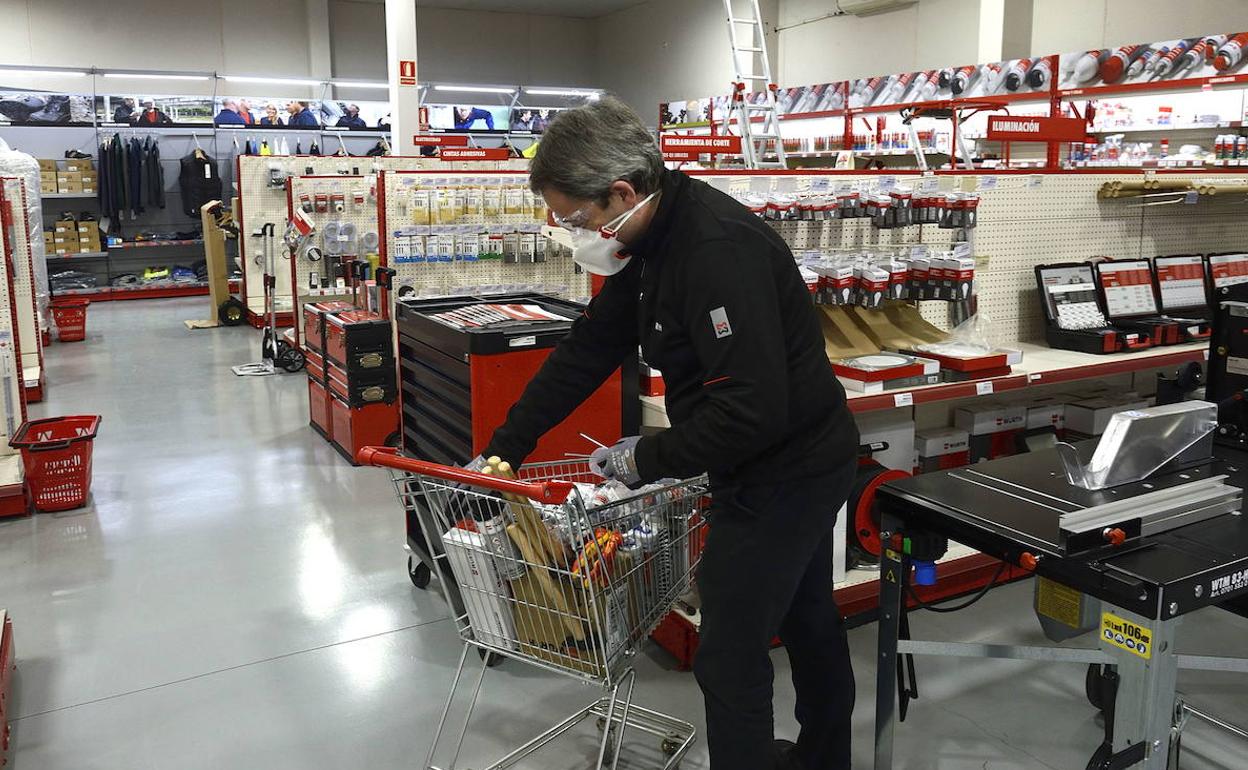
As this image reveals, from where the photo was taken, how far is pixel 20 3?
47.9 ft

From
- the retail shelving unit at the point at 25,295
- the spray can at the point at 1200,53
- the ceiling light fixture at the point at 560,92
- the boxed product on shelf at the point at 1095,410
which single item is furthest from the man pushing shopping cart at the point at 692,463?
the ceiling light fixture at the point at 560,92

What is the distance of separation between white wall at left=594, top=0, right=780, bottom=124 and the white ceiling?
32cm

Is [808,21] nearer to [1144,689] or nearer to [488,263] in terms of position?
[488,263]

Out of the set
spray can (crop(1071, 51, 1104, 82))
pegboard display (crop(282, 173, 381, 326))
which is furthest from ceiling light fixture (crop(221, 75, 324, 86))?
spray can (crop(1071, 51, 1104, 82))

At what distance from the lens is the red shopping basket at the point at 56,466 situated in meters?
4.80

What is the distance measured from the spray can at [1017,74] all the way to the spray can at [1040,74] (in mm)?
91

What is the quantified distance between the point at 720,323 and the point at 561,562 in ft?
2.44

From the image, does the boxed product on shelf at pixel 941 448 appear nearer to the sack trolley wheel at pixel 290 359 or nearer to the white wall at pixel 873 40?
the sack trolley wheel at pixel 290 359

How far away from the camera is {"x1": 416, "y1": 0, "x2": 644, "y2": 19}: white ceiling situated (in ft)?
59.5

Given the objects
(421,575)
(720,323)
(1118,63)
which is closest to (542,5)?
(1118,63)

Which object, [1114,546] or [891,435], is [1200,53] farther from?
[1114,546]

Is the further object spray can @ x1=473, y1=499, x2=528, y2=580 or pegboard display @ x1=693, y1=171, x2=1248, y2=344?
pegboard display @ x1=693, y1=171, x2=1248, y2=344

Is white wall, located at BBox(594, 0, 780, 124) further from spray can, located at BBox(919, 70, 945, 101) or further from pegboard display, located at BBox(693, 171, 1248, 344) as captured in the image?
pegboard display, located at BBox(693, 171, 1248, 344)

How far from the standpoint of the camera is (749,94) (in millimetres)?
12859
